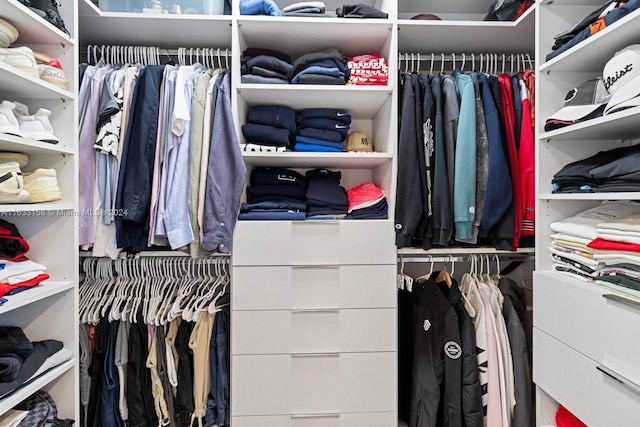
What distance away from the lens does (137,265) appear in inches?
65.4

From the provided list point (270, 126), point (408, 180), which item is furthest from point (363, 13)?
point (408, 180)

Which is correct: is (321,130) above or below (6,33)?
below

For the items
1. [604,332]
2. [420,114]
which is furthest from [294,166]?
[604,332]

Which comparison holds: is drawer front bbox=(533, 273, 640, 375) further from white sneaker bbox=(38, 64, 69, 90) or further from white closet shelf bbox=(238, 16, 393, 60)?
white sneaker bbox=(38, 64, 69, 90)

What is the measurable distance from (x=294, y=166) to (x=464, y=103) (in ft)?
2.59

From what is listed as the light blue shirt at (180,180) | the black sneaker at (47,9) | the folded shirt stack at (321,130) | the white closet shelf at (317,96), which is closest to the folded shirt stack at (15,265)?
the light blue shirt at (180,180)

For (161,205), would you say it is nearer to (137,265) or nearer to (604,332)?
(137,265)

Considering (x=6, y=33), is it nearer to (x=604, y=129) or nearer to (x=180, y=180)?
(x=180, y=180)

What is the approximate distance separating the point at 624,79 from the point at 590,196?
0.33 meters

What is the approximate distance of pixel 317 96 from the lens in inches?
61.8

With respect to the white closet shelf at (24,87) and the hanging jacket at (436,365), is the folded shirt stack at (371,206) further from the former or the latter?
the white closet shelf at (24,87)

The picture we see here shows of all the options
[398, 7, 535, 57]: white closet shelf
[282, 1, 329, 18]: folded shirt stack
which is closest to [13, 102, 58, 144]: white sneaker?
[282, 1, 329, 18]: folded shirt stack

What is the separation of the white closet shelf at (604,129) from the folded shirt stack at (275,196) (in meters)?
0.96

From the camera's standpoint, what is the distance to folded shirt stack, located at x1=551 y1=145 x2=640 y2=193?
38.7 inches
